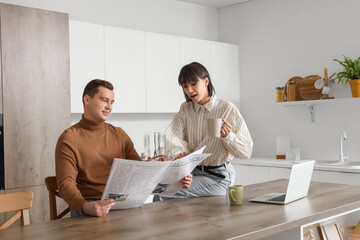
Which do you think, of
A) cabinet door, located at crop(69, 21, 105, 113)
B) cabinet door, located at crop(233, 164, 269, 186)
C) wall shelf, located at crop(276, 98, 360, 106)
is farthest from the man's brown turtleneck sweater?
wall shelf, located at crop(276, 98, 360, 106)

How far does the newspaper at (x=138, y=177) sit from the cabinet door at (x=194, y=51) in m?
2.78

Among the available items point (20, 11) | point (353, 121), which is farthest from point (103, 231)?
point (353, 121)

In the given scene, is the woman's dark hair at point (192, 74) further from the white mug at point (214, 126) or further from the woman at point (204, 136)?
the white mug at point (214, 126)

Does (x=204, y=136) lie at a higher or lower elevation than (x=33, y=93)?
lower

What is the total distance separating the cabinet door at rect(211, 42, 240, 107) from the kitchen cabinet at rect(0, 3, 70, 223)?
6.62 feet

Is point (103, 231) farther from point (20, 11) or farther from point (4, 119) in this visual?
point (20, 11)

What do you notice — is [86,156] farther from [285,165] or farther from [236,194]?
[285,165]

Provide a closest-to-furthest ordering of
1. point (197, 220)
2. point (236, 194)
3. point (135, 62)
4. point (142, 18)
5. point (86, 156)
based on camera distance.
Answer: point (197, 220), point (236, 194), point (86, 156), point (135, 62), point (142, 18)

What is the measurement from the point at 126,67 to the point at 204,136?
1.90 m

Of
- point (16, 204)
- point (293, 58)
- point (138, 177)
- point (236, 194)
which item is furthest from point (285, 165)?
point (16, 204)

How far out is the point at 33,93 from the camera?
11.2 ft

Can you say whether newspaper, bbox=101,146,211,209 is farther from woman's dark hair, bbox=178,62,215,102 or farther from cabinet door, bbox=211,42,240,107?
cabinet door, bbox=211,42,240,107

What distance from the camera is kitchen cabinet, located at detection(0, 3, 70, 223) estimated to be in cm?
328

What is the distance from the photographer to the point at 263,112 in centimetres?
530
